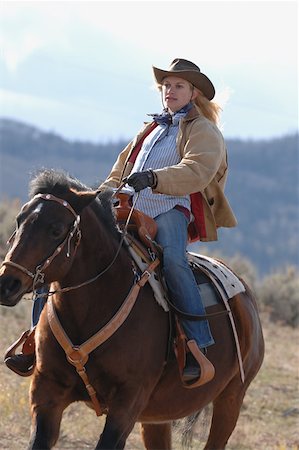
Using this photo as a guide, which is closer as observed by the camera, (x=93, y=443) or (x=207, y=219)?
(x=207, y=219)

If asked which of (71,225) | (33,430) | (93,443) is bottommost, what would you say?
(93,443)

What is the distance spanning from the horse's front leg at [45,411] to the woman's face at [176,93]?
2.32m

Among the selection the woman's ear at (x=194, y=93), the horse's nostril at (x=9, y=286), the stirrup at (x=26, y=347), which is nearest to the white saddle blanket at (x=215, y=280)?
the stirrup at (x=26, y=347)

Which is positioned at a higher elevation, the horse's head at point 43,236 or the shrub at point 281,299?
the horse's head at point 43,236

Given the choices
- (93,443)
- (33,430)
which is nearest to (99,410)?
(33,430)

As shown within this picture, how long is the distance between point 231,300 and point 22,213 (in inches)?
99.1

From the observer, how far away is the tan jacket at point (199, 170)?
23.8 feet

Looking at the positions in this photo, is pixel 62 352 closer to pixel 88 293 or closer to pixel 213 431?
pixel 88 293

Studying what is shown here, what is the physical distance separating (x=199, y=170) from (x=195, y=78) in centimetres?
87

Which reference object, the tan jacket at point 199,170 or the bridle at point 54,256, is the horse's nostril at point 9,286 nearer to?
the bridle at point 54,256

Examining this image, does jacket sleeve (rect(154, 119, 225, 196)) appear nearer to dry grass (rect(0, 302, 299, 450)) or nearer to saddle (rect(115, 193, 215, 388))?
saddle (rect(115, 193, 215, 388))

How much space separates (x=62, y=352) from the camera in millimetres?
6820

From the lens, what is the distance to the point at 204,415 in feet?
29.2

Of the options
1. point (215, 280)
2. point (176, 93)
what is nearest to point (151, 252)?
point (215, 280)
